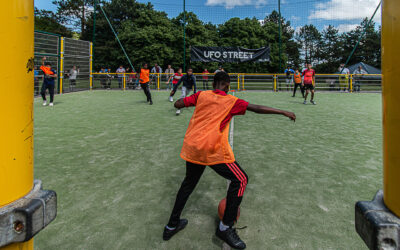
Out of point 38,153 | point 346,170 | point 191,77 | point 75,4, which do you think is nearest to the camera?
point 346,170

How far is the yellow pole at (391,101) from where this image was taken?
870 mm

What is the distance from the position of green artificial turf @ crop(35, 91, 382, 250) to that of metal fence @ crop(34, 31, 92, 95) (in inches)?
430

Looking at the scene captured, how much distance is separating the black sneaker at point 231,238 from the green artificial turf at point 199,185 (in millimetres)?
94

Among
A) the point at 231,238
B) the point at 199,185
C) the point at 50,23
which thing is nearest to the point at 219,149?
the point at 231,238

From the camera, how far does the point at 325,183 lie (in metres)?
3.97

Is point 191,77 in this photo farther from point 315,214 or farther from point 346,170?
point 315,214

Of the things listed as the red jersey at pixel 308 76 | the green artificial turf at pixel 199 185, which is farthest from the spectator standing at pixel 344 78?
the green artificial turf at pixel 199 185

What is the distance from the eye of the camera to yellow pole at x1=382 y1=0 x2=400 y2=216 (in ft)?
2.85

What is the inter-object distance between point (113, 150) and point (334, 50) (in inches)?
3094

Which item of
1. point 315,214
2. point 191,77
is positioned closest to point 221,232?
point 315,214

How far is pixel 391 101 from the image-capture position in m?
0.90

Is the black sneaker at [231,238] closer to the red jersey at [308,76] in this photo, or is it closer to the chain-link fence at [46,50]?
the red jersey at [308,76]

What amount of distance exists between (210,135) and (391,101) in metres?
1.74

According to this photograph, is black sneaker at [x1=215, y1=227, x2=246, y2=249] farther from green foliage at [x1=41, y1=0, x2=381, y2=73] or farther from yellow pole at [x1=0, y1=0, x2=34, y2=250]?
green foliage at [x1=41, y1=0, x2=381, y2=73]
